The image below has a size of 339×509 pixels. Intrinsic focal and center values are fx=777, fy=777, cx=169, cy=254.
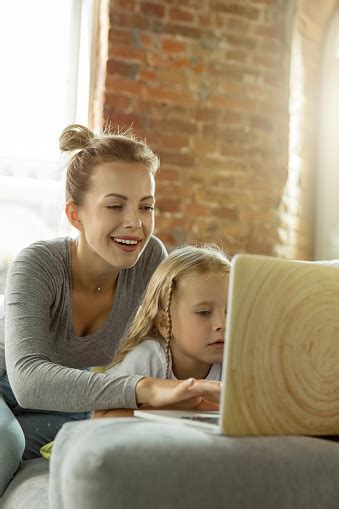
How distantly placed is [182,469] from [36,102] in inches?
143

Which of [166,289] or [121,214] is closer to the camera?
[166,289]

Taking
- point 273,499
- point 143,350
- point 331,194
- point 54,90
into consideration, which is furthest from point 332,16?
point 273,499

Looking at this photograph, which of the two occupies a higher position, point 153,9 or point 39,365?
point 153,9

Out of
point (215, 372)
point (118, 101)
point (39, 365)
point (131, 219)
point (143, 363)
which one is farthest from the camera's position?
point (118, 101)

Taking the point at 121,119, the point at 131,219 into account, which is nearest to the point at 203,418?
the point at 131,219

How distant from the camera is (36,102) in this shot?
423cm

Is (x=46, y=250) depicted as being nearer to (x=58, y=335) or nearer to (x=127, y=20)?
(x=58, y=335)

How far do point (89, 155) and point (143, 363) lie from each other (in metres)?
0.67

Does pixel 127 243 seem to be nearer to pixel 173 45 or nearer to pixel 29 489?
pixel 29 489

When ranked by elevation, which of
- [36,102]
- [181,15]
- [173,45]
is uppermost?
[181,15]

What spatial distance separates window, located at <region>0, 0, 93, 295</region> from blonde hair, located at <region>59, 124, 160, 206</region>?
6.10ft

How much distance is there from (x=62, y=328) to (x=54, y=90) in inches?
99.2

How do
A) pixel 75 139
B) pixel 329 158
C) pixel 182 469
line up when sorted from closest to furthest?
pixel 182 469 < pixel 75 139 < pixel 329 158

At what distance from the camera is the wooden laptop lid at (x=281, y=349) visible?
960 millimetres
